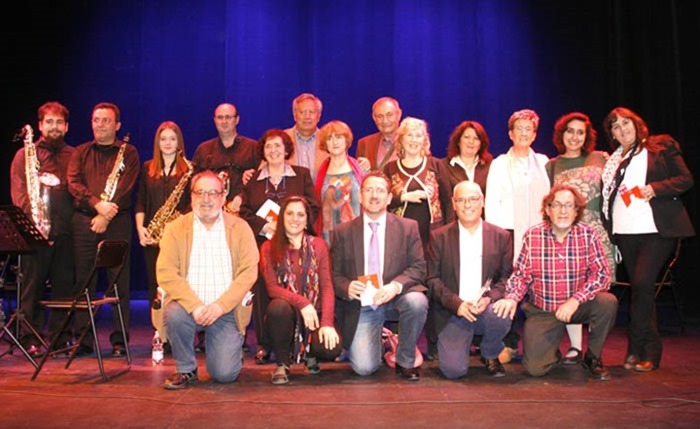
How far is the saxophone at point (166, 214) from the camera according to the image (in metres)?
5.26

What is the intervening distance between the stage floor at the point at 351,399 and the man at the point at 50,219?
0.57m

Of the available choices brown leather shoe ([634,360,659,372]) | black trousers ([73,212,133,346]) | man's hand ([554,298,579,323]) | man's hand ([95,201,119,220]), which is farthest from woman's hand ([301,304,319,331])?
brown leather shoe ([634,360,659,372])

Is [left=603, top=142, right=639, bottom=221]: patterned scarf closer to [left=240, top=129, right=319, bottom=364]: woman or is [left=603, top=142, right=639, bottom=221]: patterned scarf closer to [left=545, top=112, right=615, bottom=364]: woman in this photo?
[left=545, top=112, right=615, bottom=364]: woman

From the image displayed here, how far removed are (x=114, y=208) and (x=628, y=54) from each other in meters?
5.52

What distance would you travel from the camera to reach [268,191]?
5051 mm

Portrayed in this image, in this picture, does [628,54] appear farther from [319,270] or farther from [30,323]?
[30,323]

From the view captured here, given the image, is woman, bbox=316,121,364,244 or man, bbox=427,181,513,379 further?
woman, bbox=316,121,364,244

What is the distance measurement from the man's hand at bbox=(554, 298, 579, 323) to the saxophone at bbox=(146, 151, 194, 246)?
2.78 metres

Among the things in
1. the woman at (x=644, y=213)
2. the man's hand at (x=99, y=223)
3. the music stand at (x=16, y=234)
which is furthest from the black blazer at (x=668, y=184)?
the music stand at (x=16, y=234)

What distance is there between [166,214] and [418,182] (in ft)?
6.11

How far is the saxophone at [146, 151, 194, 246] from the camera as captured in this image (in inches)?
207

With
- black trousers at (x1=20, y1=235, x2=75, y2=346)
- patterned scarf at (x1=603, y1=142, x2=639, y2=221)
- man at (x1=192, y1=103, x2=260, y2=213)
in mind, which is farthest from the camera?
→ man at (x1=192, y1=103, x2=260, y2=213)

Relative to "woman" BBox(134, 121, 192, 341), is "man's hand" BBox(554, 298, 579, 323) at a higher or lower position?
lower

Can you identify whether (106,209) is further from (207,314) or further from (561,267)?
(561,267)
